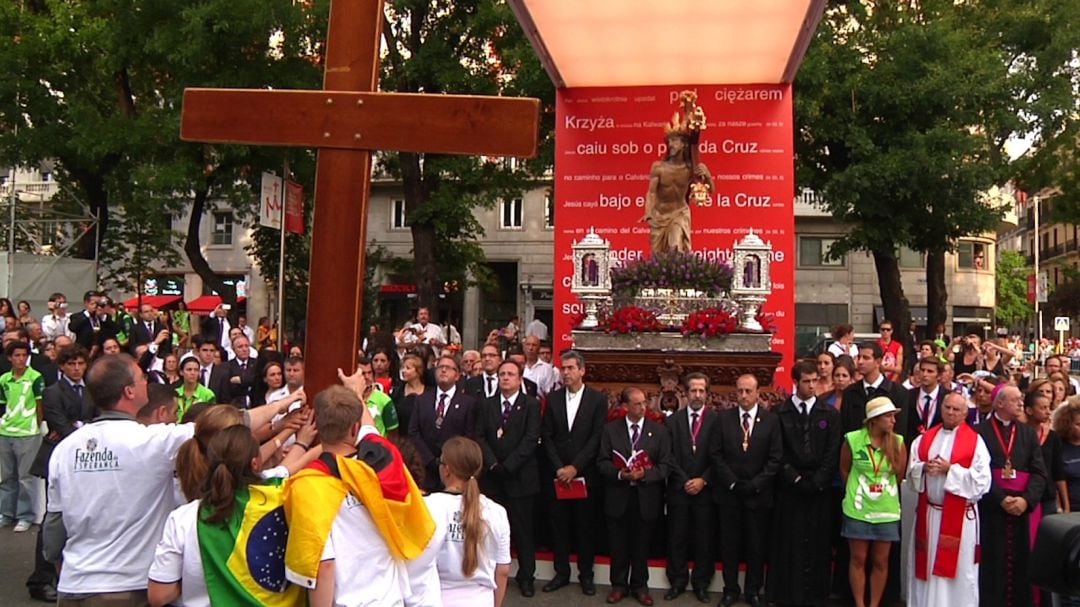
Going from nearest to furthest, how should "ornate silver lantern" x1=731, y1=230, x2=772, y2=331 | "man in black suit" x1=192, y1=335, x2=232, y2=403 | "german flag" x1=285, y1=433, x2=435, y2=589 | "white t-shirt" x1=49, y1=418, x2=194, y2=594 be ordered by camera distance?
"german flag" x1=285, y1=433, x2=435, y2=589
"white t-shirt" x1=49, y1=418, x2=194, y2=594
"man in black suit" x1=192, y1=335, x2=232, y2=403
"ornate silver lantern" x1=731, y1=230, x2=772, y2=331

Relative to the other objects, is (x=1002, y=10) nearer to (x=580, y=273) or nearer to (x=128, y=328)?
(x=580, y=273)

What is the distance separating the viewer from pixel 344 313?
11.9 feet

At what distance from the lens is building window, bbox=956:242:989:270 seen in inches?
1481

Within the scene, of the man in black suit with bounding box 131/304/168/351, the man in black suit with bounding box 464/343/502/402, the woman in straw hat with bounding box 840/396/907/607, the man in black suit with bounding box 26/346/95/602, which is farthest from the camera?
the man in black suit with bounding box 131/304/168/351

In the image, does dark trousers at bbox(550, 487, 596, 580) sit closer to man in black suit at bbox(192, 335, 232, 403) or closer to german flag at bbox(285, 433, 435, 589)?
man in black suit at bbox(192, 335, 232, 403)

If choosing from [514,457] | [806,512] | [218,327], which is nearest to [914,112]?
[218,327]

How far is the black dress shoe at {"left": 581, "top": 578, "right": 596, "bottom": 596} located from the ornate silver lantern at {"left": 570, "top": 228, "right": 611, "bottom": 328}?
14.3ft

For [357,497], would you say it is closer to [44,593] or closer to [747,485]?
[747,485]

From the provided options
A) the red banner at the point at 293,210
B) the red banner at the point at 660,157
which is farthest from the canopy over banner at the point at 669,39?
the red banner at the point at 293,210

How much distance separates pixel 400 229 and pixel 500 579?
3235 cm

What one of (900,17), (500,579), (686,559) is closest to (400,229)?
(900,17)

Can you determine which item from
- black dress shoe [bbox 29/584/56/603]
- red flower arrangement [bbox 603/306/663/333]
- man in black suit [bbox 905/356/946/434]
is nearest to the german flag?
black dress shoe [bbox 29/584/56/603]

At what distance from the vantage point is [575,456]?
7.44 m

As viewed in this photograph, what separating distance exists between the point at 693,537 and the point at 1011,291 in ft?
174
